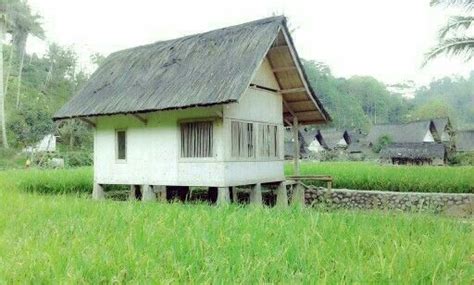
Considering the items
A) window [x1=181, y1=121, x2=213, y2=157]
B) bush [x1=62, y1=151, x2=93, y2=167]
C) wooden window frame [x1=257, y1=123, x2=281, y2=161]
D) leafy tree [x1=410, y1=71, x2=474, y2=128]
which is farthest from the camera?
leafy tree [x1=410, y1=71, x2=474, y2=128]

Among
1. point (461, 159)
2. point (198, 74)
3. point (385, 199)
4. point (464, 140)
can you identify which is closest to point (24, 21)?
point (198, 74)

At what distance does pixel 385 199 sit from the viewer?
13.8 m

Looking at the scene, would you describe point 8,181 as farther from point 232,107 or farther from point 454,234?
point 454,234

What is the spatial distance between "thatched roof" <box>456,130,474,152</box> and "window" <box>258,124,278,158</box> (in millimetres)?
37776

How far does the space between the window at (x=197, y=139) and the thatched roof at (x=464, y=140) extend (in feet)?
133

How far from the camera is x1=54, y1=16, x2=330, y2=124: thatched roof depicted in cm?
1142

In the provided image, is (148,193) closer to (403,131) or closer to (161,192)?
(161,192)

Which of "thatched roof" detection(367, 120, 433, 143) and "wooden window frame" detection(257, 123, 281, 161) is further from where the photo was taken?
"thatched roof" detection(367, 120, 433, 143)

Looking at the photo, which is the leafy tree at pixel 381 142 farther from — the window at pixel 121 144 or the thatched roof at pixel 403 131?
the window at pixel 121 144

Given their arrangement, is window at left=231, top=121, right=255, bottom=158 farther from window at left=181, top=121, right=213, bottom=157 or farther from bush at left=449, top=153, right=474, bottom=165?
bush at left=449, top=153, right=474, bottom=165

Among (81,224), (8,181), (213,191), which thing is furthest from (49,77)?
(81,224)

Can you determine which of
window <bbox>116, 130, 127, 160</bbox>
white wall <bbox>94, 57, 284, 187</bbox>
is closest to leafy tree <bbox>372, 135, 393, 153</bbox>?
white wall <bbox>94, 57, 284, 187</bbox>

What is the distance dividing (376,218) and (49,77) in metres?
54.7

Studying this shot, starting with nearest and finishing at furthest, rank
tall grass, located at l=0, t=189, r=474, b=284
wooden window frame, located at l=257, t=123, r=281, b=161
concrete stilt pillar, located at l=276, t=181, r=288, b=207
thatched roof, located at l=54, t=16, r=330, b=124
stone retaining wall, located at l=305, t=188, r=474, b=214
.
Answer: tall grass, located at l=0, t=189, r=474, b=284 < thatched roof, located at l=54, t=16, r=330, b=124 < stone retaining wall, located at l=305, t=188, r=474, b=214 < wooden window frame, located at l=257, t=123, r=281, b=161 < concrete stilt pillar, located at l=276, t=181, r=288, b=207
